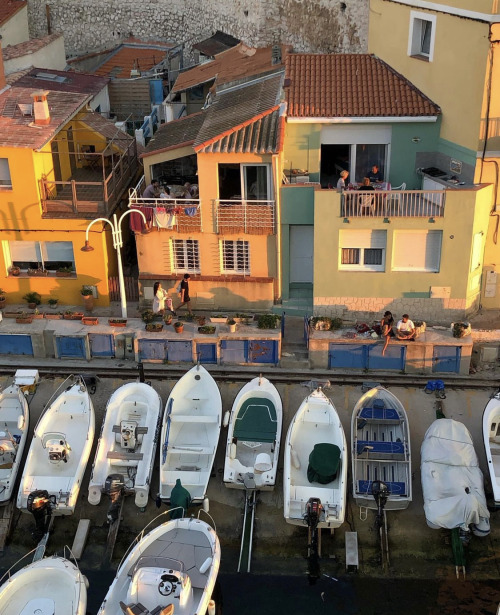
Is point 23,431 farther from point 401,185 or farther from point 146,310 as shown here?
point 401,185

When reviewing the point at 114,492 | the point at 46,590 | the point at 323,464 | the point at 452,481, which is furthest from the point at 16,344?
the point at 452,481

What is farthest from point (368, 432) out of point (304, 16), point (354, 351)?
point (304, 16)

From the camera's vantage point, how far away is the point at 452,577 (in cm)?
2266

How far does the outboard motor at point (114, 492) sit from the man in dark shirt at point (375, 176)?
15851mm

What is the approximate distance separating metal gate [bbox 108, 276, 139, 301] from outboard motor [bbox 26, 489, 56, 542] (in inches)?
421

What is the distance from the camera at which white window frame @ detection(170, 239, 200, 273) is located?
104 ft

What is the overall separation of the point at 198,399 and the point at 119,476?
412 cm

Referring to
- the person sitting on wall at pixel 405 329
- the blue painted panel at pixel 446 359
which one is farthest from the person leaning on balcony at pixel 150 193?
the blue painted panel at pixel 446 359

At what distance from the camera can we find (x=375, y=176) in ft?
107

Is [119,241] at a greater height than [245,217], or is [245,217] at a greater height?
[245,217]

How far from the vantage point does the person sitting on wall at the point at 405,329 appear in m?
28.5

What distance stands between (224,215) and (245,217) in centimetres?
89

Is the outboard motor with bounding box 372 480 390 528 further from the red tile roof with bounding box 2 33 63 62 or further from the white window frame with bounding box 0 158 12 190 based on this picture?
the red tile roof with bounding box 2 33 63 62

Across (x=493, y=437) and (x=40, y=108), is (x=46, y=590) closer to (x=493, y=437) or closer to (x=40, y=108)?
(x=493, y=437)
